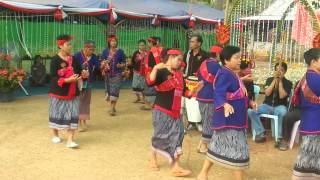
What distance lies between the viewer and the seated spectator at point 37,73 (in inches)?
432

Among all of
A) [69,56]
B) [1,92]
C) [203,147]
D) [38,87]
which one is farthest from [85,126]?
[38,87]

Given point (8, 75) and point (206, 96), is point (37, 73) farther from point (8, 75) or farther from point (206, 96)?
point (206, 96)

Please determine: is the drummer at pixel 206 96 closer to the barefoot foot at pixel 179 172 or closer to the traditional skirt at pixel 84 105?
the barefoot foot at pixel 179 172

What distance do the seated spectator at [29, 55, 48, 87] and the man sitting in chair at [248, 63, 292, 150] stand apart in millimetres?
5980

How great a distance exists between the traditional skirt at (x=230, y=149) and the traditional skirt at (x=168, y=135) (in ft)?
1.88

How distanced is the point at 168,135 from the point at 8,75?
18.8 feet

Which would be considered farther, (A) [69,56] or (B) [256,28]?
(B) [256,28]

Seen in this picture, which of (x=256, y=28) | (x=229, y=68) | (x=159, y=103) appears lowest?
(x=159, y=103)

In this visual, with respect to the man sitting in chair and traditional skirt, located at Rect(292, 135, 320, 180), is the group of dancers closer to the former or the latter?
traditional skirt, located at Rect(292, 135, 320, 180)

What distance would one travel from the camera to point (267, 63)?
9477 mm

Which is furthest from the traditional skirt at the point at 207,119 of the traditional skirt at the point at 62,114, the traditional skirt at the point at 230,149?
the traditional skirt at the point at 62,114

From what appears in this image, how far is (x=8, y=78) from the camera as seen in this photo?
31.5ft

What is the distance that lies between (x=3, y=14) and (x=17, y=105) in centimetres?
228

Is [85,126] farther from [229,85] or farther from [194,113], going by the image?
[229,85]
